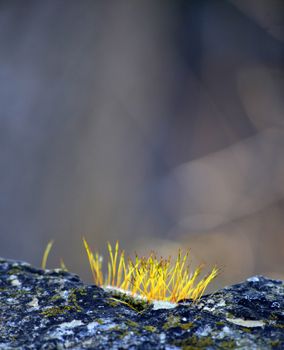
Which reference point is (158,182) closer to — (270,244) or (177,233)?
(177,233)

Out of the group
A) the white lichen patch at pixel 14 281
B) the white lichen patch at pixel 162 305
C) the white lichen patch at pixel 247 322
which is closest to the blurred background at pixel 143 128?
the white lichen patch at pixel 14 281

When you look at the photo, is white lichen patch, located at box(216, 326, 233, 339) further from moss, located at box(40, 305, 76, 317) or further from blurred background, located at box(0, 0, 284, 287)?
blurred background, located at box(0, 0, 284, 287)

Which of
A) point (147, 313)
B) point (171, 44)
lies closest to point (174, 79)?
point (171, 44)

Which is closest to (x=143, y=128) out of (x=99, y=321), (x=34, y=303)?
(x=34, y=303)

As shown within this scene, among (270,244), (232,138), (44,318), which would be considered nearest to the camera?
(44,318)

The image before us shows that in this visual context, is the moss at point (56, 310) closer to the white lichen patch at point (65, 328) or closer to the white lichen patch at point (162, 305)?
the white lichen patch at point (65, 328)

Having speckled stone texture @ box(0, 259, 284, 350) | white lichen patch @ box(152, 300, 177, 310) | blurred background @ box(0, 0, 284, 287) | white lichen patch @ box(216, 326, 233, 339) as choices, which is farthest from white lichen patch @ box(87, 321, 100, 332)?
blurred background @ box(0, 0, 284, 287)

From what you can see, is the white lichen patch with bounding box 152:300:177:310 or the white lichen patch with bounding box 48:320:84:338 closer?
the white lichen patch with bounding box 48:320:84:338
